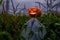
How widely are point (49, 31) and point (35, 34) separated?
0.21 feet

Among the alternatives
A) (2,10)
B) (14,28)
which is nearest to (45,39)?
(14,28)

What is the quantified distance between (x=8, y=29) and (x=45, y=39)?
0.17 meters

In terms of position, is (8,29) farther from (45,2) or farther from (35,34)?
(45,2)

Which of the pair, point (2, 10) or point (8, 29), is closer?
point (8, 29)

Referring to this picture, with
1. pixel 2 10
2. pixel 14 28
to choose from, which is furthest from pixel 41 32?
pixel 2 10

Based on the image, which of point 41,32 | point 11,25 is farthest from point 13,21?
point 41,32

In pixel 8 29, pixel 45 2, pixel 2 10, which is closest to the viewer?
pixel 8 29

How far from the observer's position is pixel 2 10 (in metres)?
0.82

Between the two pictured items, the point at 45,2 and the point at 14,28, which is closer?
the point at 14,28

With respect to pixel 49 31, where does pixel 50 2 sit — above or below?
above

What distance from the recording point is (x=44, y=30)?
737 mm

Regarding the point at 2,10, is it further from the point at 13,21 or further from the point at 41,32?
the point at 41,32

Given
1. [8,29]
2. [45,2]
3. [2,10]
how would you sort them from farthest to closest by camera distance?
[45,2] < [2,10] < [8,29]

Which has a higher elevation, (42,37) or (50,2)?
(50,2)
